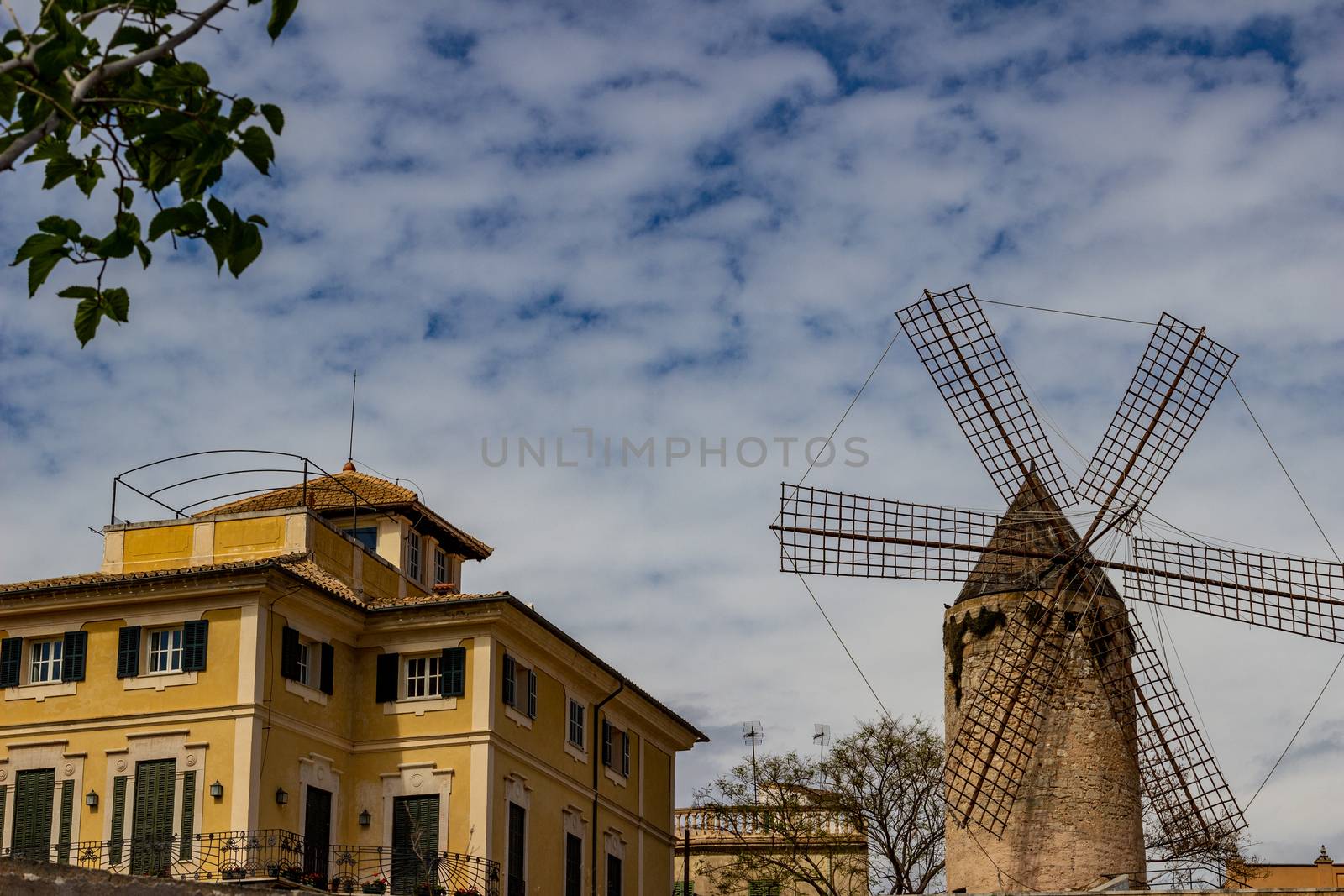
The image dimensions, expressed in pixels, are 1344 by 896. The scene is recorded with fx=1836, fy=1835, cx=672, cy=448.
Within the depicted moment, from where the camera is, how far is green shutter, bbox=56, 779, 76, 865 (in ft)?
107

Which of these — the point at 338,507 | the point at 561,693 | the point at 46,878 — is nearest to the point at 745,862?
the point at 561,693

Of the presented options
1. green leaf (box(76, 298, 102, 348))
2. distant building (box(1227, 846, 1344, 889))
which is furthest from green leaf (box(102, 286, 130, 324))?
distant building (box(1227, 846, 1344, 889))

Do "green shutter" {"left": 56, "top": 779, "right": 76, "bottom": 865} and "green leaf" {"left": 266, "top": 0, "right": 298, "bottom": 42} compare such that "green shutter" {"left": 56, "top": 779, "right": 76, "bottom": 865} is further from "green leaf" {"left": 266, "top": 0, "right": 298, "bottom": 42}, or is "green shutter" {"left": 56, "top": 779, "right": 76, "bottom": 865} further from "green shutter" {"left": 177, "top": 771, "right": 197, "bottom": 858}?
"green leaf" {"left": 266, "top": 0, "right": 298, "bottom": 42}

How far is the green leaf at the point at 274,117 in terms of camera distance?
9375 millimetres

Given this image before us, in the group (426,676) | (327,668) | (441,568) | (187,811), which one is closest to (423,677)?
(426,676)

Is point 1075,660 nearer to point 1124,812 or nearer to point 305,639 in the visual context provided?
point 1124,812

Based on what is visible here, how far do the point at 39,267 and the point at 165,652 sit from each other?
2562cm

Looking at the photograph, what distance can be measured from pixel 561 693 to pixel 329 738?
5946 mm

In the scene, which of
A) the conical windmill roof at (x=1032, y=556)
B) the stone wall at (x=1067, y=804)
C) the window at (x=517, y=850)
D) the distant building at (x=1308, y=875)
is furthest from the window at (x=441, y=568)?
the distant building at (x=1308, y=875)

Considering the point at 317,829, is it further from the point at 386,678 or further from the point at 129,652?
the point at 129,652

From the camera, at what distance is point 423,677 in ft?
119

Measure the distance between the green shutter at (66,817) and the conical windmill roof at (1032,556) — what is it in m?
17.3

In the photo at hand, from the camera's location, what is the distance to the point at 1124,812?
34344 millimetres

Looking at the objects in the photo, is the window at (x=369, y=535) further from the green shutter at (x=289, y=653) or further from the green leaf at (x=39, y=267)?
the green leaf at (x=39, y=267)
